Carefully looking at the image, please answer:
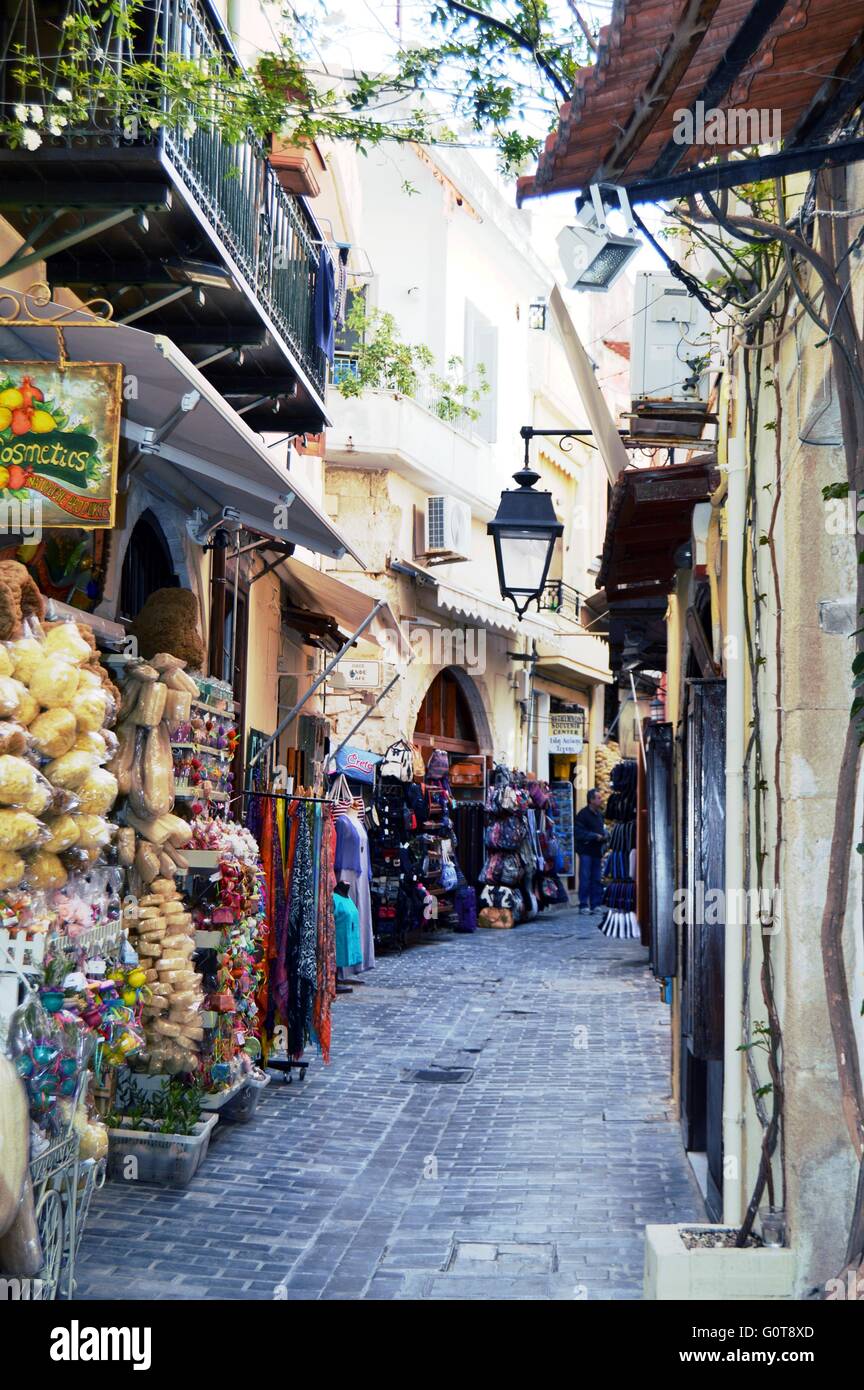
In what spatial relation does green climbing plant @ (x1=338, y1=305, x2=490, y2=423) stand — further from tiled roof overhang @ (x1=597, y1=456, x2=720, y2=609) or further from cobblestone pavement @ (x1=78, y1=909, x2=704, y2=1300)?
cobblestone pavement @ (x1=78, y1=909, x2=704, y2=1300)

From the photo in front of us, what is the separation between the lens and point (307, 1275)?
19.1ft

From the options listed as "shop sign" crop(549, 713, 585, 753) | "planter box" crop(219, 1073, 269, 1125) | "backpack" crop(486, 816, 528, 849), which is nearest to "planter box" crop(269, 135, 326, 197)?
"planter box" crop(219, 1073, 269, 1125)

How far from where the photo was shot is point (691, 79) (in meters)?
3.50

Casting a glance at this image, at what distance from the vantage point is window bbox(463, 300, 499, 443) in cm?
2495

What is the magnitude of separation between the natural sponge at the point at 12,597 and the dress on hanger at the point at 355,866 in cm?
856

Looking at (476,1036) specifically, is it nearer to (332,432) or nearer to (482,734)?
(332,432)

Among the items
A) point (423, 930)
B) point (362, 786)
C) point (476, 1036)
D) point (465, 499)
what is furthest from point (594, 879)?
point (476, 1036)

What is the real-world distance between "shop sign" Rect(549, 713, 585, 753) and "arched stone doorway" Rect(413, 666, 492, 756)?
322cm

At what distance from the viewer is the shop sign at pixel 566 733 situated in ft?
95.3

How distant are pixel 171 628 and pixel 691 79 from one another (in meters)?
4.76

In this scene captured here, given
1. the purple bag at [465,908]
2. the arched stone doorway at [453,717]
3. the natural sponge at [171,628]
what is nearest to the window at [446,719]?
the arched stone doorway at [453,717]

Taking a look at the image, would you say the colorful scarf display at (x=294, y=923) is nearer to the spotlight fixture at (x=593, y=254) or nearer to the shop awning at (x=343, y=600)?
the shop awning at (x=343, y=600)

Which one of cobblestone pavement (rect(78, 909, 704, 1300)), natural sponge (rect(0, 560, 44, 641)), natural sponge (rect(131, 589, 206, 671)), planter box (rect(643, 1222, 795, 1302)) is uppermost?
natural sponge (rect(131, 589, 206, 671))

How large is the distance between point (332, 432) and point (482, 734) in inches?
306
